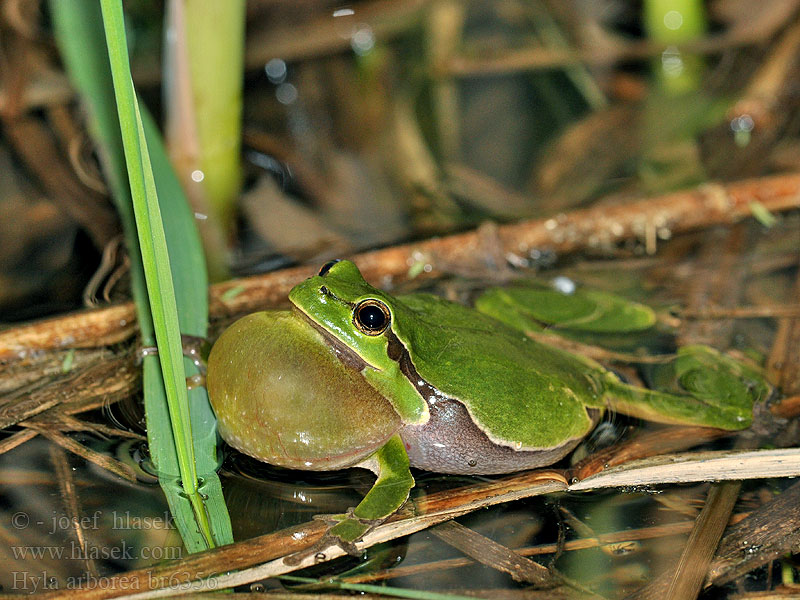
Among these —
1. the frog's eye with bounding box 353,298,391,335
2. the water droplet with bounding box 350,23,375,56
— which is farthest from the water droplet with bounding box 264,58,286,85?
the frog's eye with bounding box 353,298,391,335

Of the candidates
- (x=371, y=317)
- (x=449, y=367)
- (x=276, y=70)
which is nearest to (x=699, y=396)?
(x=449, y=367)

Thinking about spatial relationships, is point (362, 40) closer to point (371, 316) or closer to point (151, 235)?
point (371, 316)

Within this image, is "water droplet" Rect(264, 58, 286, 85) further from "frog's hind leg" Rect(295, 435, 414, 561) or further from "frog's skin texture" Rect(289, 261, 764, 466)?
"frog's hind leg" Rect(295, 435, 414, 561)

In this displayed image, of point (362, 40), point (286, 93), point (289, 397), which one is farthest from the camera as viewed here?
point (362, 40)

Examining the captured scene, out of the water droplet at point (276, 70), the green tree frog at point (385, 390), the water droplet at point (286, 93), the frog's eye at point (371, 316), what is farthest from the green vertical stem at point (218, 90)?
the frog's eye at point (371, 316)

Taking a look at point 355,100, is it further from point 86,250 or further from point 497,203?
point 86,250

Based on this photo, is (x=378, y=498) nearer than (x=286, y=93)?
Yes

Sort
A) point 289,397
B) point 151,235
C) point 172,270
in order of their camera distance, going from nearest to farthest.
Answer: point 151,235
point 289,397
point 172,270

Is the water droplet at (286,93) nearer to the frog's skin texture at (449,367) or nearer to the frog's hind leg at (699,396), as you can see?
the frog's skin texture at (449,367)
